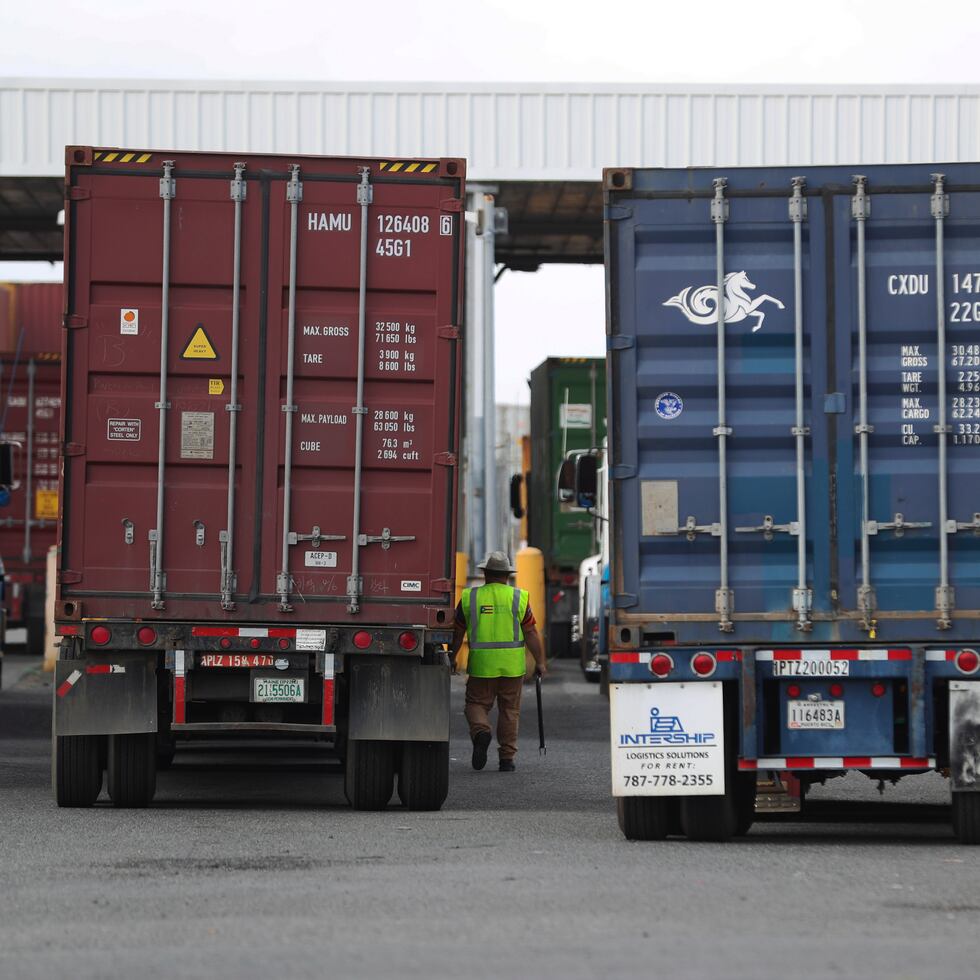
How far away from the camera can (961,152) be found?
90.6ft

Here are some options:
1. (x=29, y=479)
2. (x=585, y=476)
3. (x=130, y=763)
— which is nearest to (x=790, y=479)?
(x=130, y=763)

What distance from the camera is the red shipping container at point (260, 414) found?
12.1m

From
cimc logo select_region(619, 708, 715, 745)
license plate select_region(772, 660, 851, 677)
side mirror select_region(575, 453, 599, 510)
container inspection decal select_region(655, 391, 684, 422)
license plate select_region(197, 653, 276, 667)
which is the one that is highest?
container inspection decal select_region(655, 391, 684, 422)

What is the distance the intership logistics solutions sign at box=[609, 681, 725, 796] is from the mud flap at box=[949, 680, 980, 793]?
108 cm

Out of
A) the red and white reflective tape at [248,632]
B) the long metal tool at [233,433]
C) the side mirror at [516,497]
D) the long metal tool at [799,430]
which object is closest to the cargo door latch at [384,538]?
the red and white reflective tape at [248,632]

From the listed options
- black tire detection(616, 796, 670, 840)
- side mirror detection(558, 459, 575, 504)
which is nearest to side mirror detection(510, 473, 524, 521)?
side mirror detection(558, 459, 575, 504)

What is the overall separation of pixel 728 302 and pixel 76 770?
470 centimetres

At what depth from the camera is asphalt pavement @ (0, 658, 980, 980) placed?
6758 millimetres

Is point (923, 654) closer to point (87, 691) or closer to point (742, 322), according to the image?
point (742, 322)

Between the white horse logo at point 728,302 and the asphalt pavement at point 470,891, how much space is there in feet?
8.41

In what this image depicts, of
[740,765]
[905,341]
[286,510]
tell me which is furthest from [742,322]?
[286,510]

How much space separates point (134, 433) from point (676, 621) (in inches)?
140

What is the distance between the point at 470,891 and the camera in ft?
27.6

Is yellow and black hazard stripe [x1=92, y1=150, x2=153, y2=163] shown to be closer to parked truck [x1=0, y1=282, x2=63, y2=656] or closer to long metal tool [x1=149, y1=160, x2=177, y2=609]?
long metal tool [x1=149, y1=160, x2=177, y2=609]
